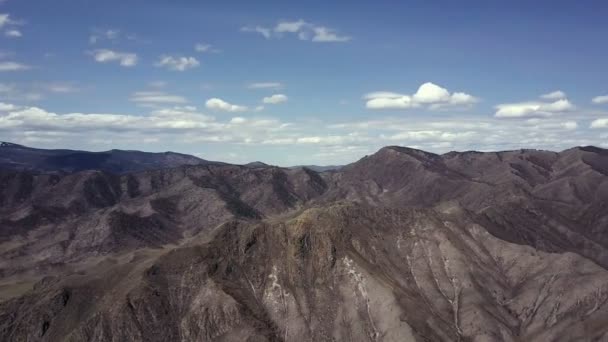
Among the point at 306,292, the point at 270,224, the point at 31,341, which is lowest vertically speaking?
the point at 31,341

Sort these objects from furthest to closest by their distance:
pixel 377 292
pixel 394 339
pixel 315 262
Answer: pixel 315 262 < pixel 377 292 < pixel 394 339

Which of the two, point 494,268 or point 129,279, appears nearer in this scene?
point 129,279

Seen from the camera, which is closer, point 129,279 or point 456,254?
point 129,279

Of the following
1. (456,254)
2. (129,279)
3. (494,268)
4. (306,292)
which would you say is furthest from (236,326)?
(494,268)

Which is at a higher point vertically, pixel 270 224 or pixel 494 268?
pixel 270 224

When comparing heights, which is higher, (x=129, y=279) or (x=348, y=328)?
(x=129, y=279)

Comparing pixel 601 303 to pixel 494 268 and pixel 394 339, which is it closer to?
pixel 494 268

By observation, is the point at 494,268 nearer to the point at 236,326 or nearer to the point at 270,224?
the point at 270,224

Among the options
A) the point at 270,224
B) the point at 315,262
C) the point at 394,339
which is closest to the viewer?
the point at 394,339

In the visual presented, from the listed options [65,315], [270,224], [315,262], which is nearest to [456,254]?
[315,262]
